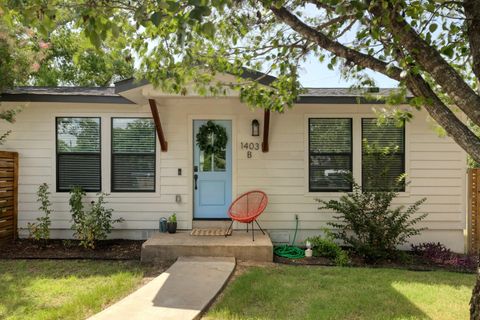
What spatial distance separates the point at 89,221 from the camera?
561 cm

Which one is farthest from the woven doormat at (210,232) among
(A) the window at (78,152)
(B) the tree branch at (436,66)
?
(B) the tree branch at (436,66)

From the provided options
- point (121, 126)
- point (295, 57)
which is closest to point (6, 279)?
point (121, 126)

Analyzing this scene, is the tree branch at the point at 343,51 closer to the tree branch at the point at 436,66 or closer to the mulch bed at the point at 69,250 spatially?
the tree branch at the point at 436,66

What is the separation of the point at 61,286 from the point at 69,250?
1.78 metres

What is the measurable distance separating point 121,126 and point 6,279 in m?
3.08

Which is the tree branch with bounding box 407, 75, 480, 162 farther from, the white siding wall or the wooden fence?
the wooden fence

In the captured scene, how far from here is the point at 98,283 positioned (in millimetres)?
4117

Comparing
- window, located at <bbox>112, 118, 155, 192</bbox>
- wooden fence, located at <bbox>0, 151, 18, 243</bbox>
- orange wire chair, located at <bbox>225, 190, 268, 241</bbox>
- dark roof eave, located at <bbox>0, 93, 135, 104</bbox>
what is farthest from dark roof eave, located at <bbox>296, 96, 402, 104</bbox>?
wooden fence, located at <bbox>0, 151, 18, 243</bbox>

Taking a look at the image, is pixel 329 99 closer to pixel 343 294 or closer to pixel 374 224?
pixel 374 224

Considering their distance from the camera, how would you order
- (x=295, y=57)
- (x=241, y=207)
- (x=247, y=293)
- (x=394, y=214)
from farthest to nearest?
(x=241, y=207) → (x=394, y=214) → (x=295, y=57) → (x=247, y=293)

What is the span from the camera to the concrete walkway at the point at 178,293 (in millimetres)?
3174

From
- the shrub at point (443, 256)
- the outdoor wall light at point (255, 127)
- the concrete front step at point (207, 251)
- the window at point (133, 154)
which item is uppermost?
the outdoor wall light at point (255, 127)

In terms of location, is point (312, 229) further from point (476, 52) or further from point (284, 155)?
point (476, 52)

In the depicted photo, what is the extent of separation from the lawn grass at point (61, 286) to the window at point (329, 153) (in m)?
3.54
